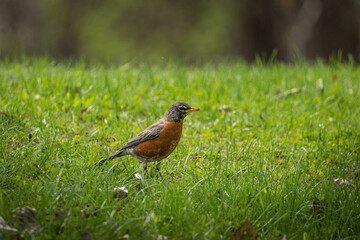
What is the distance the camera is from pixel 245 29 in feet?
38.7

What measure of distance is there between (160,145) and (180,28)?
549 inches

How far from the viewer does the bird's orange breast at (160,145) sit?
394 cm

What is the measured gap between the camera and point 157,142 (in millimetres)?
3943

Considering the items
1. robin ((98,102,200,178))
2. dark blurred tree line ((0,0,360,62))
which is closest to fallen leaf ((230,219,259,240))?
robin ((98,102,200,178))

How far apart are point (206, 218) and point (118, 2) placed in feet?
49.7

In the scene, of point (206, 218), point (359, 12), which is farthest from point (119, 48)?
point (206, 218)

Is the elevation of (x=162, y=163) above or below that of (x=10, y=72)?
below

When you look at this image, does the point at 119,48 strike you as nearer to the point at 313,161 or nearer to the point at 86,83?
the point at 86,83

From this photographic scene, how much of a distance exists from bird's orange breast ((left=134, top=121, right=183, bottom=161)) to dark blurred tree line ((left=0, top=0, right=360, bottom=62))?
4.61m

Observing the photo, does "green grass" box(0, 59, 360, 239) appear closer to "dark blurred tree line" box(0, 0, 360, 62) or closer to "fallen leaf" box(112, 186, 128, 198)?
"fallen leaf" box(112, 186, 128, 198)

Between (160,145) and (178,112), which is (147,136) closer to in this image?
(160,145)

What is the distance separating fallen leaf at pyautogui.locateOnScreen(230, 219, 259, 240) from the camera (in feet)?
9.68

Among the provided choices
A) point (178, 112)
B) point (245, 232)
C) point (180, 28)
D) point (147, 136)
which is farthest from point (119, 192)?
point (180, 28)

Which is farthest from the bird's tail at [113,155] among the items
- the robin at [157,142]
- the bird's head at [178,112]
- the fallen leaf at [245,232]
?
the fallen leaf at [245,232]
